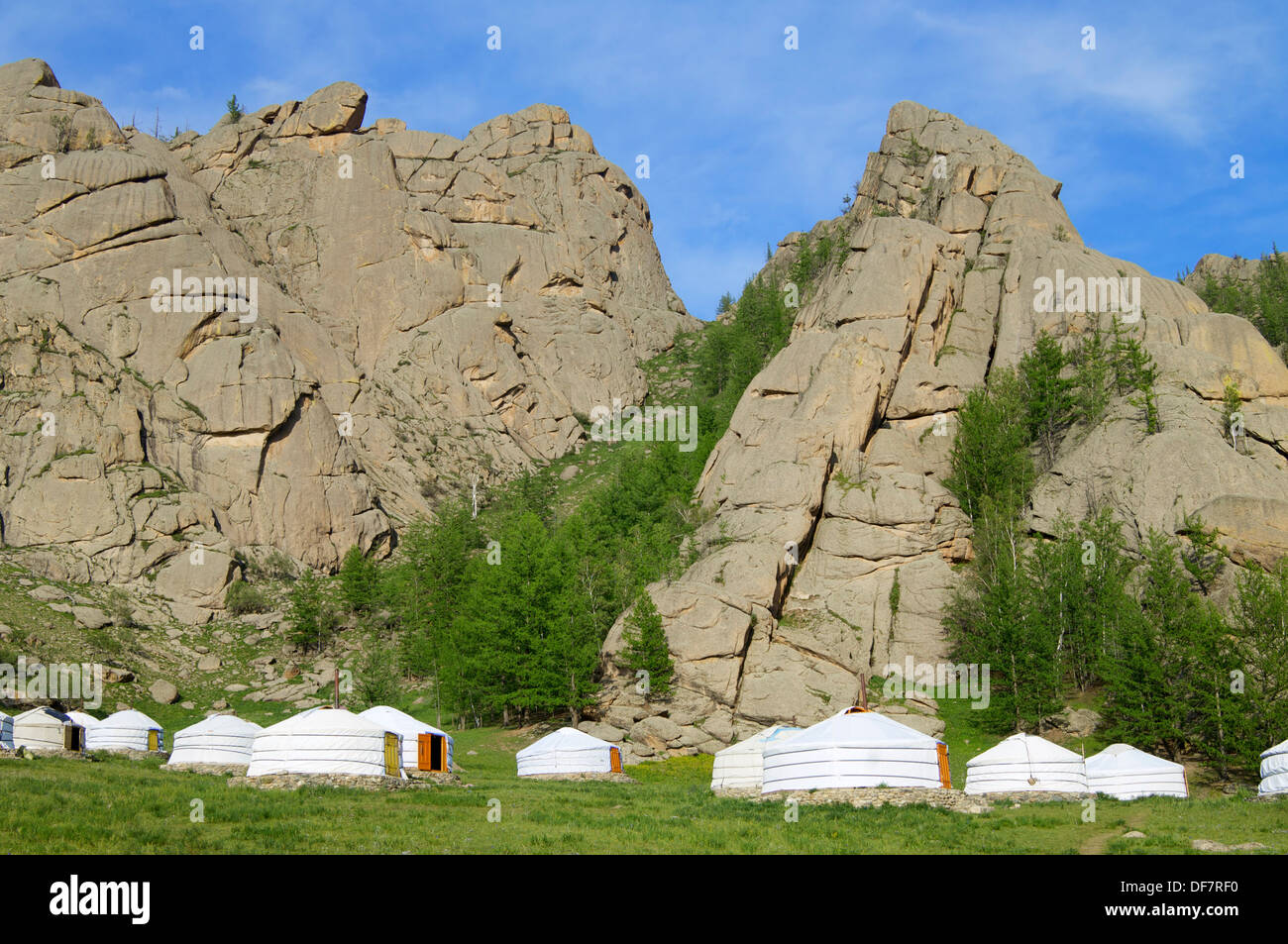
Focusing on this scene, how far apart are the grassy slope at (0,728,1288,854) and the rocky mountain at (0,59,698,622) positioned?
3677 cm

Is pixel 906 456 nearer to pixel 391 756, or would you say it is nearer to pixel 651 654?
pixel 651 654

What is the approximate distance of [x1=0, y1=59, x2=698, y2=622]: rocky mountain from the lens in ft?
211

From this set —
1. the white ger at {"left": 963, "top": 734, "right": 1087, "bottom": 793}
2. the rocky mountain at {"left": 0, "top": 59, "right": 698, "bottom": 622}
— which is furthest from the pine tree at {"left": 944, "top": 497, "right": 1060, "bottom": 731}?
the rocky mountain at {"left": 0, "top": 59, "right": 698, "bottom": 622}

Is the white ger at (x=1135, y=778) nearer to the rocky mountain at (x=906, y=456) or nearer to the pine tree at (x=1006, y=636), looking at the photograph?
the pine tree at (x=1006, y=636)

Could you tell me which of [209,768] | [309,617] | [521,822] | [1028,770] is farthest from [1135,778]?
[309,617]

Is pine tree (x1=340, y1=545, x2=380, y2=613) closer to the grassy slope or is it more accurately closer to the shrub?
the shrub

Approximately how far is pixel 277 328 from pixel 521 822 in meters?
64.7

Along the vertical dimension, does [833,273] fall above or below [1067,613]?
above

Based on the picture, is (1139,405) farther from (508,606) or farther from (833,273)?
(508,606)

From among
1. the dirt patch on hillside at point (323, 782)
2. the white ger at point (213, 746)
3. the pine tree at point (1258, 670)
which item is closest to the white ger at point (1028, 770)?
the pine tree at point (1258, 670)

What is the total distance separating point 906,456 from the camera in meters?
59.4
